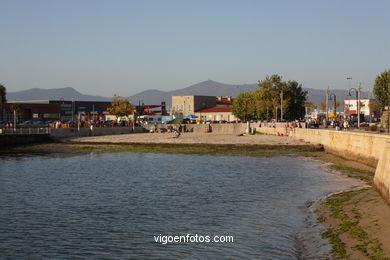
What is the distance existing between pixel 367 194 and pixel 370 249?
378 inches

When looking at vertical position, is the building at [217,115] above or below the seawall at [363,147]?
above


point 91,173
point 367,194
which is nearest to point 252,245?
point 367,194

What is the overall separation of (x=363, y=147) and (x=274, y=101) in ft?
279

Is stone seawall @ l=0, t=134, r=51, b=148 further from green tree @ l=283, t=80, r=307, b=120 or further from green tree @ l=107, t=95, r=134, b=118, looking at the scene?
green tree @ l=283, t=80, r=307, b=120

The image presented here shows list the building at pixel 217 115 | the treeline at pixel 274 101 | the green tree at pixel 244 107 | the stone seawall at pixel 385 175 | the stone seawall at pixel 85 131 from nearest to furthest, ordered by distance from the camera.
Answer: the stone seawall at pixel 385 175 < the stone seawall at pixel 85 131 < the treeline at pixel 274 101 < the green tree at pixel 244 107 < the building at pixel 217 115

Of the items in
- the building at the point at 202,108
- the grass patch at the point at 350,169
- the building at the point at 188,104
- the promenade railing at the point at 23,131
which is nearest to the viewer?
the grass patch at the point at 350,169

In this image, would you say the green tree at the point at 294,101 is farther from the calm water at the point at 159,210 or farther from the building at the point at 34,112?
the calm water at the point at 159,210

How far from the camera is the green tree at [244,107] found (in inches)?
5496

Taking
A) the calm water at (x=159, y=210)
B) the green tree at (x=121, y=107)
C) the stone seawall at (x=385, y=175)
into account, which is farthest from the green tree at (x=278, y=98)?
the stone seawall at (x=385, y=175)

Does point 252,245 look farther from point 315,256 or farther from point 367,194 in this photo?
point 367,194

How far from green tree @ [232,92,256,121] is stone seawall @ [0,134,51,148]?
6729cm

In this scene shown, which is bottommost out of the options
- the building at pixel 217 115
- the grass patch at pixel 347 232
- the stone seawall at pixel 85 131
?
the grass patch at pixel 347 232

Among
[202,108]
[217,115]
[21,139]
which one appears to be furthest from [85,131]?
[202,108]

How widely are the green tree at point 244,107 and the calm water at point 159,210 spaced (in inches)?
3661
